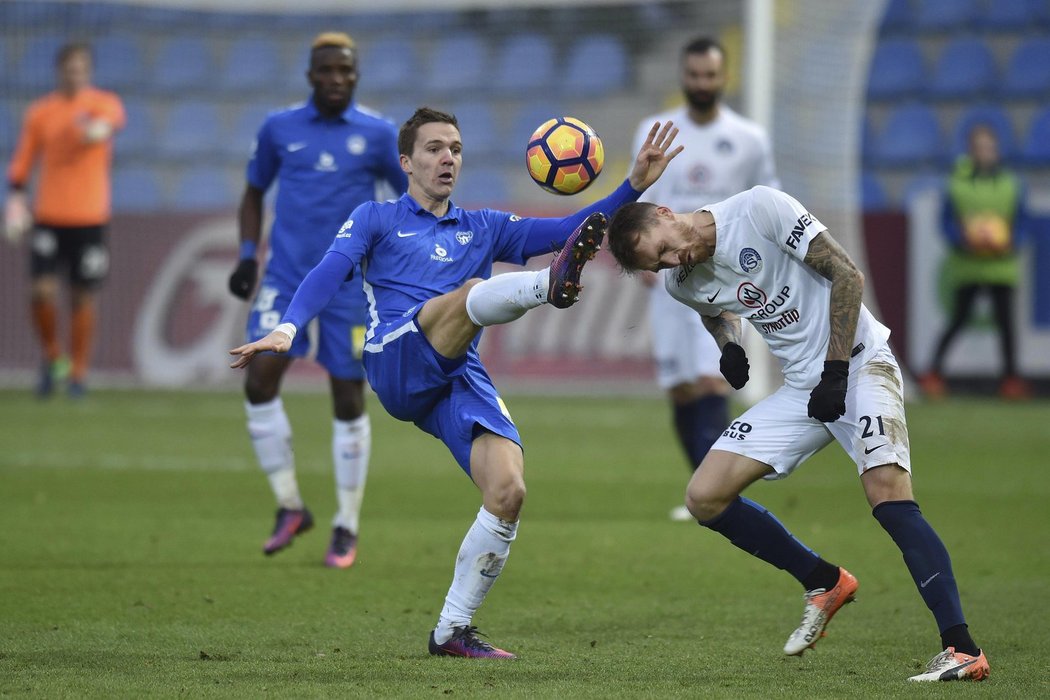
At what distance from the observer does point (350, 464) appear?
7363mm

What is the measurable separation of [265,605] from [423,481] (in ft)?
13.3

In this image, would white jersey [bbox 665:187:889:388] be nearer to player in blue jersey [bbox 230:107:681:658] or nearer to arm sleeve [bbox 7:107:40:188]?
player in blue jersey [bbox 230:107:681:658]

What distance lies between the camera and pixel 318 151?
7402mm

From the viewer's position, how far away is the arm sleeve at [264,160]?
7469 mm

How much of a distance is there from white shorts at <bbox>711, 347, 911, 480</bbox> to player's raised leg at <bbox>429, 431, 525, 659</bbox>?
0.76m

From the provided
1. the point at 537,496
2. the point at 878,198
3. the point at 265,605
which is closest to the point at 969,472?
the point at 537,496

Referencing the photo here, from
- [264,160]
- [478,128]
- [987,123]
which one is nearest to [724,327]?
[264,160]

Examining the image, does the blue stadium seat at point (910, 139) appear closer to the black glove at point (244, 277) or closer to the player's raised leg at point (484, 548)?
the black glove at point (244, 277)

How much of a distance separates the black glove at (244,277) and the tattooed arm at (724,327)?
2729mm

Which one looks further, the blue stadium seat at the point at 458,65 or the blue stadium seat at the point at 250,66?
the blue stadium seat at the point at 250,66

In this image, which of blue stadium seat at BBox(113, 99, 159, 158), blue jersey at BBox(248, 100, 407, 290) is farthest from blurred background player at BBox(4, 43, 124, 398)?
blue jersey at BBox(248, 100, 407, 290)

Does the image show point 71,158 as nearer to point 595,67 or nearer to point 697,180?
point 595,67

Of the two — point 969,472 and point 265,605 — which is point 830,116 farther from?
point 265,605

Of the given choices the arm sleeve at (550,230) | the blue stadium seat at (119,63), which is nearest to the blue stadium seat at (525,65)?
the blue stadium seat at (119,63)
